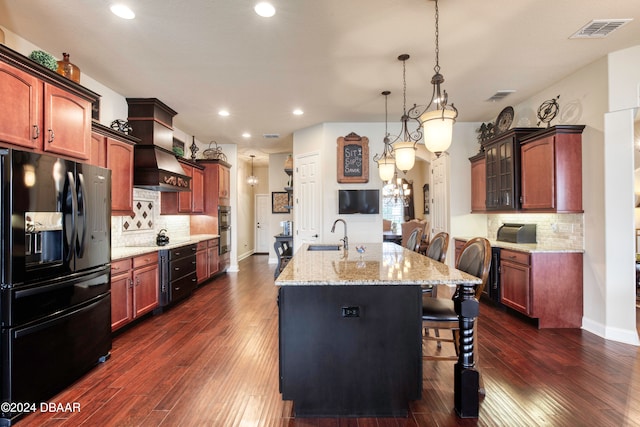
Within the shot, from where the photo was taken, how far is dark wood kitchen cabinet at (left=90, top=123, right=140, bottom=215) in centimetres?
331

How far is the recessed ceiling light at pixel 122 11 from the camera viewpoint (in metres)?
2.39

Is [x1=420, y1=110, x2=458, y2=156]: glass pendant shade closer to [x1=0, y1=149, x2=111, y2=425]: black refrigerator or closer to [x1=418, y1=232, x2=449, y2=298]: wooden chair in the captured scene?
[x1=418, y1=232, x2=449, y2=298]: wooden chair

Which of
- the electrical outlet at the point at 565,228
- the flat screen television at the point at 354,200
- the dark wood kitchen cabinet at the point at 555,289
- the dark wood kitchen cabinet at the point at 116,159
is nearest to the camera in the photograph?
the dark wood kitchen cabinet at the point at 116,159

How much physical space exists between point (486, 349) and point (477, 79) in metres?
3.02

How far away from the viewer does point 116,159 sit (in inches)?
142

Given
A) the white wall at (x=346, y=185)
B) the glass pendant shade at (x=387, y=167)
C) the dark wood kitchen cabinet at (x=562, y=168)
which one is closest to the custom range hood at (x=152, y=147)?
the white wall at (x=346, y=185)

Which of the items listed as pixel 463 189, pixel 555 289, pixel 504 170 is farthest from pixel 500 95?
pixel 555 289

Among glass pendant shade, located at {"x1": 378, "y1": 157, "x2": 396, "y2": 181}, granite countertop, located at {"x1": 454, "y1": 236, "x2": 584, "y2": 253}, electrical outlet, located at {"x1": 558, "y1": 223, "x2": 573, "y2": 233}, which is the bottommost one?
granite countertop, located at {"x1": 454, "y1": 236, "x2": 584, "y2": 253}

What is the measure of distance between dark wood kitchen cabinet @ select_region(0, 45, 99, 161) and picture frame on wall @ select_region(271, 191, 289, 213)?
20.3 feet

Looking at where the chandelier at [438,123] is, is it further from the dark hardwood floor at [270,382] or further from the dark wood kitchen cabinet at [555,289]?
the dark wood kitchen cabinet at [555,289]

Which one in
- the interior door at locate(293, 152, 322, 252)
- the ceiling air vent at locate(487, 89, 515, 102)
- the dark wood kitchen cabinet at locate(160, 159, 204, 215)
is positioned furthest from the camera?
the interior door at locate(293, 152, 322, 252)

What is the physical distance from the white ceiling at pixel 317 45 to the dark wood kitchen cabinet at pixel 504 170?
614mm

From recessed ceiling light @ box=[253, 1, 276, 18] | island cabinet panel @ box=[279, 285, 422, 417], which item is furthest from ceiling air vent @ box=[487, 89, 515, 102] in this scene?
island cabinet panel @ box=[279, 285, 422, 417]

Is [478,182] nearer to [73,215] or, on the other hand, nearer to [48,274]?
[73,215]
